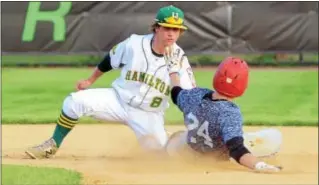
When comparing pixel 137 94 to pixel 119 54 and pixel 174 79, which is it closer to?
pixel 119 54

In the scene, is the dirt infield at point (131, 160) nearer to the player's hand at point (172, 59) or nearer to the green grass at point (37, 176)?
the green grass at point (37, 176)

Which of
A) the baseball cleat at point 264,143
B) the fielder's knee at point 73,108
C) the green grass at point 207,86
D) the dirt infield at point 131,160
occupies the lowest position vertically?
the green grass at point 207,86

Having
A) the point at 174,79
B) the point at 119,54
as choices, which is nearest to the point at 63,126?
the point at 119,54

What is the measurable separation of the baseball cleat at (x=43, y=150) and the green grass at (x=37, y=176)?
82 centimetres

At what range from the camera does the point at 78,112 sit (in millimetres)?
7152

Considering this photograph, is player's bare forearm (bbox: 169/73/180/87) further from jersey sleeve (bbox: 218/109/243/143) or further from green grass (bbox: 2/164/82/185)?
green grass (bbox: 2/164/82/185)

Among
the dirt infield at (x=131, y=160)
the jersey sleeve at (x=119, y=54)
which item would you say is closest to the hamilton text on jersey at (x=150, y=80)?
the jersey sleeve at (x=119, y=54)

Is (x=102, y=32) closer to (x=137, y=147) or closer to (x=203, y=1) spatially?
(x=203, y=1)

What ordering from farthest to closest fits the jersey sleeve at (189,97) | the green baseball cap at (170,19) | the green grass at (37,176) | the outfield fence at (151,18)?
1. the outfield fence at (151,18)
2. the green baseball cap at (170,19)
3. the jersey sleeve at (189,97)
4. the green grass at (37,176)

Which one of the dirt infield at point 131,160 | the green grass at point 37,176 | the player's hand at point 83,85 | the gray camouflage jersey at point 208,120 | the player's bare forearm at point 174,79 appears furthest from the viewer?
the player's hand at point 83,85

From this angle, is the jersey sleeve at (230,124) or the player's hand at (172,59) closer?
the jersey sleeve at (230,124)

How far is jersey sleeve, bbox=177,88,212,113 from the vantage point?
21.2 feet

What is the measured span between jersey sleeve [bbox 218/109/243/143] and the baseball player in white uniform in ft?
2.71

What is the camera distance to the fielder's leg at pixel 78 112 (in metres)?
7.15
